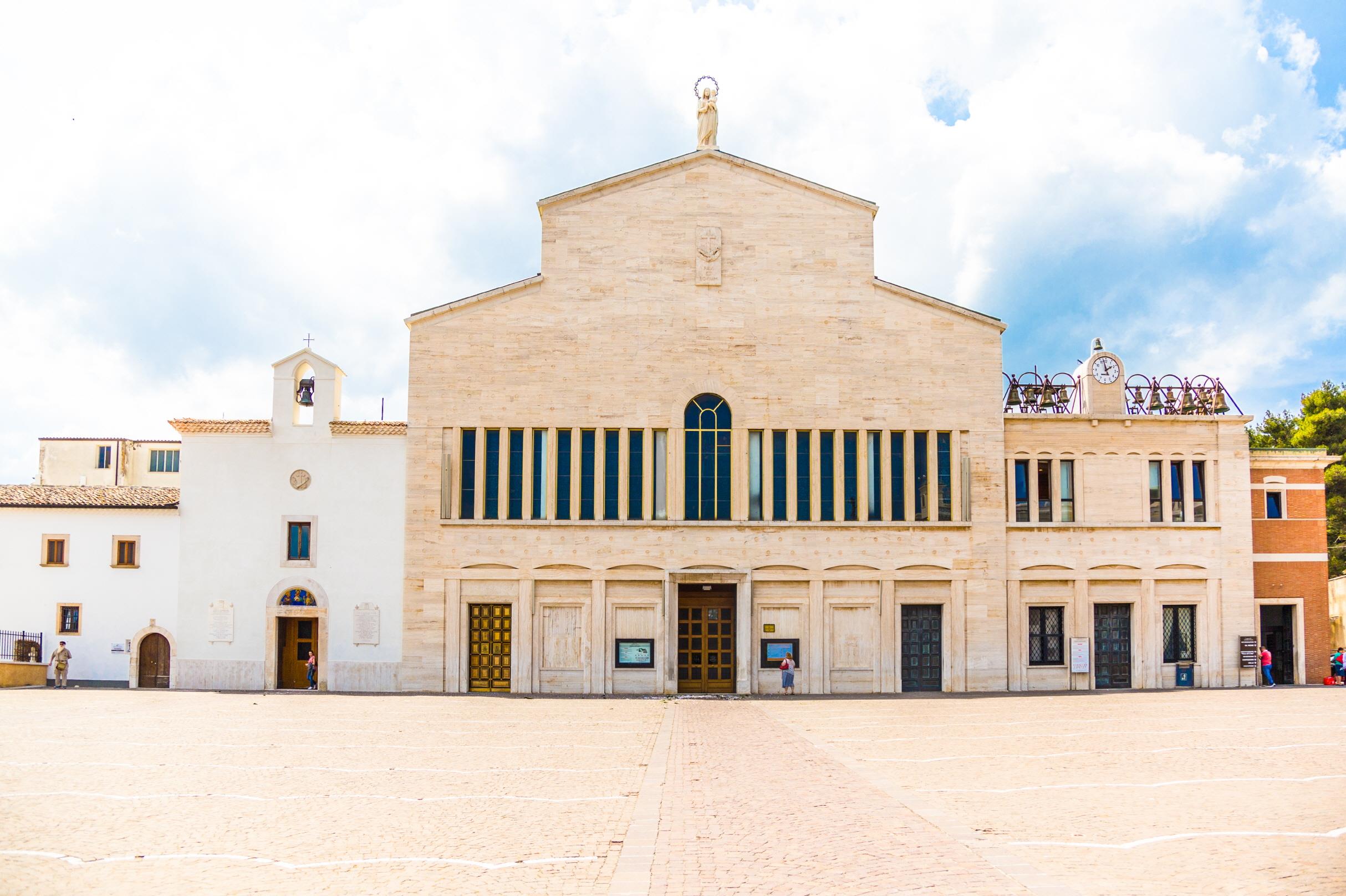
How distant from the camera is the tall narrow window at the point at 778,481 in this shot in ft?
125

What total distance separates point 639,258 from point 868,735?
2006 centimetres

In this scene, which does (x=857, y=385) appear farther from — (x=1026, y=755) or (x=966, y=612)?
(x=1026, y=755)

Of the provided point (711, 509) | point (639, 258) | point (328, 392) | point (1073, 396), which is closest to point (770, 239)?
point (639, 258)

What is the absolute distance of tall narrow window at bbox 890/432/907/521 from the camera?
126 feet

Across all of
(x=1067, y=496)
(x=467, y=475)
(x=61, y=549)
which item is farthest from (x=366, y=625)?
(x=1067, y=496)

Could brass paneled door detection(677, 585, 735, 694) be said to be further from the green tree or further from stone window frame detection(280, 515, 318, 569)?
the green tree

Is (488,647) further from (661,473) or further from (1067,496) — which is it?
(1067,496)

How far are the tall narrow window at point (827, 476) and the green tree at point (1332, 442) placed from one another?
3760 cm

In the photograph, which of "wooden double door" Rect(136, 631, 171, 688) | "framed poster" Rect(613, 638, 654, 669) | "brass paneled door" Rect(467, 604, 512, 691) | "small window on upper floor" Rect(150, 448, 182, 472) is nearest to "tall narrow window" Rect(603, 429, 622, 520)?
"framed poster" Rect(613, 638, 654, 669)

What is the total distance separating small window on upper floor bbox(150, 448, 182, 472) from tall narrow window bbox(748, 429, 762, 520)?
41.3m

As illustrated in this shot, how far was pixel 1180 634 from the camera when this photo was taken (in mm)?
39469

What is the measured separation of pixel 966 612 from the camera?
125 ft

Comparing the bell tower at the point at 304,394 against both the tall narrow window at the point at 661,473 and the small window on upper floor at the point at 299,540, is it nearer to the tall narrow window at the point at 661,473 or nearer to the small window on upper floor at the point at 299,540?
the small window on upper floor at the point at 299,540

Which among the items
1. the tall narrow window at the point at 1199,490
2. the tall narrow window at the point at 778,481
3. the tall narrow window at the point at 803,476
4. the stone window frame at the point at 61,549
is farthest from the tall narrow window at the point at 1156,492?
the stone window frame at the point at 61,549
